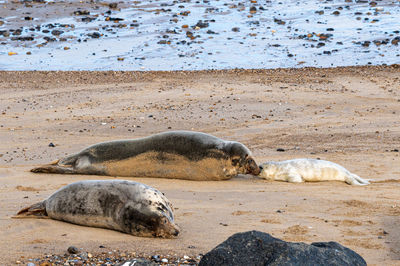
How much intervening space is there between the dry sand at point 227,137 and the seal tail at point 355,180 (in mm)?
144

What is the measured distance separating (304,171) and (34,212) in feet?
11.9

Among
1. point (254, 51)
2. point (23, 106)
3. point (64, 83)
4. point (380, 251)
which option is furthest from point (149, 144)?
point (254, 51)

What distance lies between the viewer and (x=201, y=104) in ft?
40.4

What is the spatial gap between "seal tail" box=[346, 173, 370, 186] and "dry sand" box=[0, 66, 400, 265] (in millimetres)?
144

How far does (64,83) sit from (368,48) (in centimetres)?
957

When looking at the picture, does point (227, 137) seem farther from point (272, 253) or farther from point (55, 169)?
point (272, 253)

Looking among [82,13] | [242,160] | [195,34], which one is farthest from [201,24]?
[242,160]

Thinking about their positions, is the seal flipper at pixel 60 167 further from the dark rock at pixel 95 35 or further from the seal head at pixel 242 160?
the dark rock at pixel 95 35

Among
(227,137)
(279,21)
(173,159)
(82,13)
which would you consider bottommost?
(279,21)

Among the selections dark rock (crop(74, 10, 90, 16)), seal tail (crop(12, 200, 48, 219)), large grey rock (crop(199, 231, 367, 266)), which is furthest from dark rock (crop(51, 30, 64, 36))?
large grey rock (crop(199, 231, 367, 266))

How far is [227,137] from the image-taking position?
10234mm

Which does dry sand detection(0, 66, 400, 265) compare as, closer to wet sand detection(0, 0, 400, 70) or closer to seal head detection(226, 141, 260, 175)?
seal head detection(226, 141, 260, 175)

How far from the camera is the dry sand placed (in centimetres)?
514

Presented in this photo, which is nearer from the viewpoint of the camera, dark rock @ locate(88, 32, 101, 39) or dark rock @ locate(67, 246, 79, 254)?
dark rock @ locate(67, 246, 79, 254)
